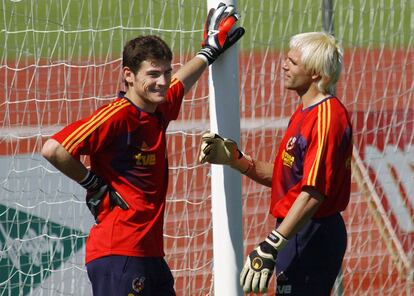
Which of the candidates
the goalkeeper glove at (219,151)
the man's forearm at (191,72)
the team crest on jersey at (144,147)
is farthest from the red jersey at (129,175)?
the man's forearm at (191,72)

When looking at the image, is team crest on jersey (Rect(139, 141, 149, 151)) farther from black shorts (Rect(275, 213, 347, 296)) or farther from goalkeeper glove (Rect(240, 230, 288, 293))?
black shorts (Rect(275, 213, 347, 296))

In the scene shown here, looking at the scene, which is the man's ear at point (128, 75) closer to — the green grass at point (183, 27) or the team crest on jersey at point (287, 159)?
the team crest on jersey at point (287, 159)

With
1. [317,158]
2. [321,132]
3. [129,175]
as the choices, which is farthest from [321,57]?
[129,175]

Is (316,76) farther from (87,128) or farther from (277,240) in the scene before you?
(87,128)

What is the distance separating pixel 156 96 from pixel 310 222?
33.0 inches

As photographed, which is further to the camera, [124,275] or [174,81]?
[174,81]

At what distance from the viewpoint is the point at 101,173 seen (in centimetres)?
412

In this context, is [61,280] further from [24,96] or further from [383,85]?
[383,85]

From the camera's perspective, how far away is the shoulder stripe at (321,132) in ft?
13.1

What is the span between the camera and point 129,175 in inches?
161

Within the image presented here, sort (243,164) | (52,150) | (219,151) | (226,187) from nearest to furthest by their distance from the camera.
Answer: (52,150) < (219,151) < (243,164) < (226,187)

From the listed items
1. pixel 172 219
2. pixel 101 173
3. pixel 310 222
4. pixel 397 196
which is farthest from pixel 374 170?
pixel 101 173

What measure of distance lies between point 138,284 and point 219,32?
1221 mm

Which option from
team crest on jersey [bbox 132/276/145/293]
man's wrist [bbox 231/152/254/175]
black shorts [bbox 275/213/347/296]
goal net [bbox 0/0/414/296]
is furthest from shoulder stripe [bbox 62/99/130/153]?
goal net [bbox 0/0/414/296]
